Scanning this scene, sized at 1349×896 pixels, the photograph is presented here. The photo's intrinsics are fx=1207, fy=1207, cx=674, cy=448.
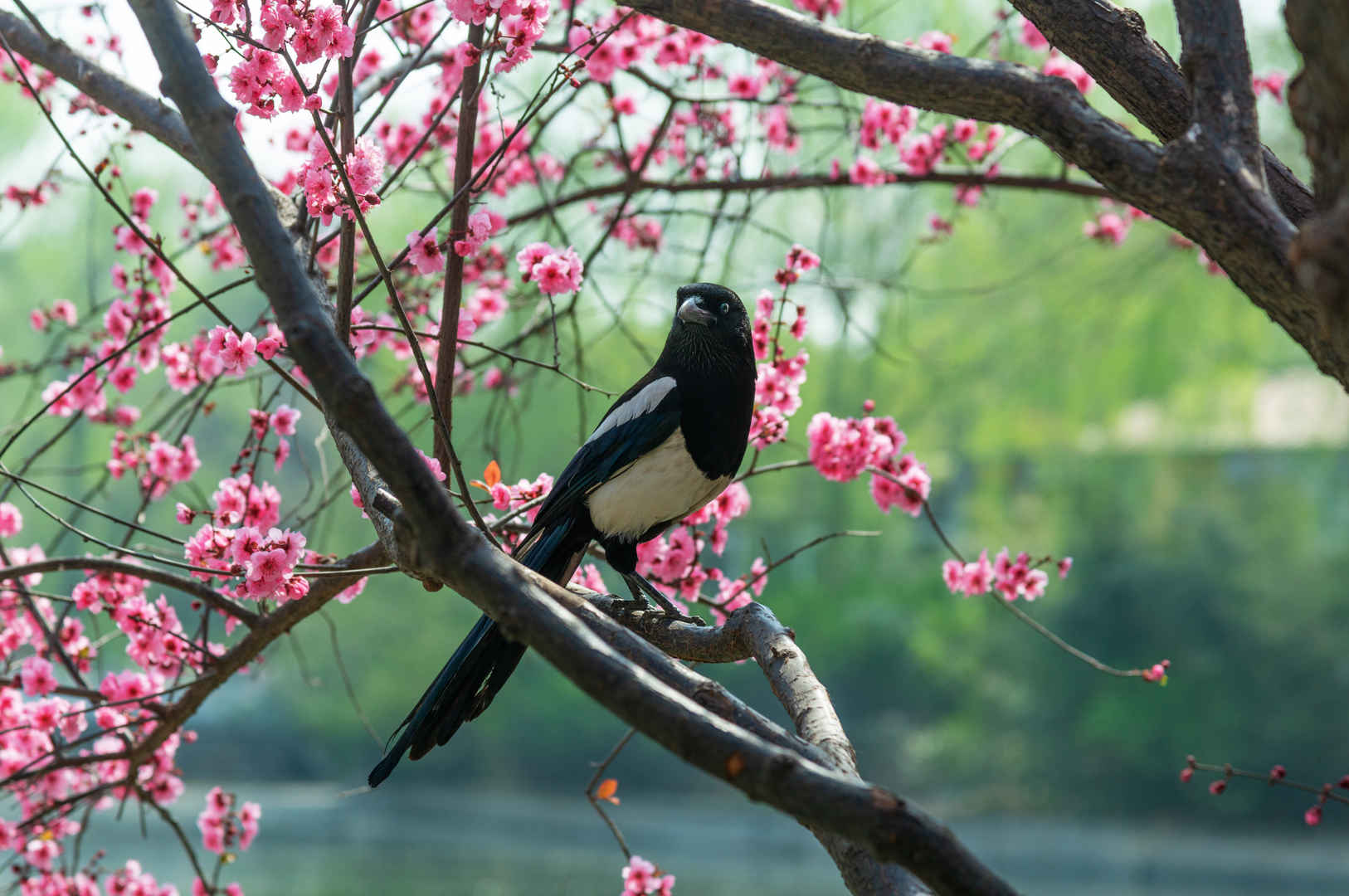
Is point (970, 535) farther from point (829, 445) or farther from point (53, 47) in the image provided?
point (53, 47)

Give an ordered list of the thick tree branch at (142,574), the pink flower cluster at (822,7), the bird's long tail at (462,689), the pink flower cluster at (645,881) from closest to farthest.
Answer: the bird's long tail at (462,689), the thick tree branch at (142,574), the pink flower cluster at (645,881), the pink flower cluster at (822,7)

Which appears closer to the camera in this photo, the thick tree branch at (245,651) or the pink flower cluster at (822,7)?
the thick tree branch at (245,651)

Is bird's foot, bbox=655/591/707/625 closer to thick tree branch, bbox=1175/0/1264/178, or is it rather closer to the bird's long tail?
the bird's long tail

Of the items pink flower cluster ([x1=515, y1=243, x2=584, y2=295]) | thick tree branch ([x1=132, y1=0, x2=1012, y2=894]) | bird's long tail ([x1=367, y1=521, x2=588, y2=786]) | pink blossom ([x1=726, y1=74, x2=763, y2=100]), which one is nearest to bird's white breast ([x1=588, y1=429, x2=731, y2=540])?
pink flower cluster ([x1=515, y1=243, x2=584, y2=295])

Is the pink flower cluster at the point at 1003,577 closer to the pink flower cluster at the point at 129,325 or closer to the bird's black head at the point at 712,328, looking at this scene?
the bird's black head at the point at 712,328

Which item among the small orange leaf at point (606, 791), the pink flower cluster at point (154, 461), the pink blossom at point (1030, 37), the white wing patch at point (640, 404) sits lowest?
the small orange leaf at point (606, 791)

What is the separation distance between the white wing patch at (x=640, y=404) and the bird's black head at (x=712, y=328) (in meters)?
0.09

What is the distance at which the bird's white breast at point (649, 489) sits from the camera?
2.12 metres

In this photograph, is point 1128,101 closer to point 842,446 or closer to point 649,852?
point 842,446

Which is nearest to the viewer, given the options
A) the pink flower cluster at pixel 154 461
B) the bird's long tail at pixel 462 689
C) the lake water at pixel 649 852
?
the bird's long tail at pixel 462 689

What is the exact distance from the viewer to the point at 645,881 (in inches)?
79.2

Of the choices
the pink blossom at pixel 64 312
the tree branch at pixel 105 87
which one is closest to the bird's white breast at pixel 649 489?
the tree branch at pixel 105 87

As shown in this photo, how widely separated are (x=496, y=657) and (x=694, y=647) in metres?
0.29

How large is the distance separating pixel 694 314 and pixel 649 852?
365 inches
